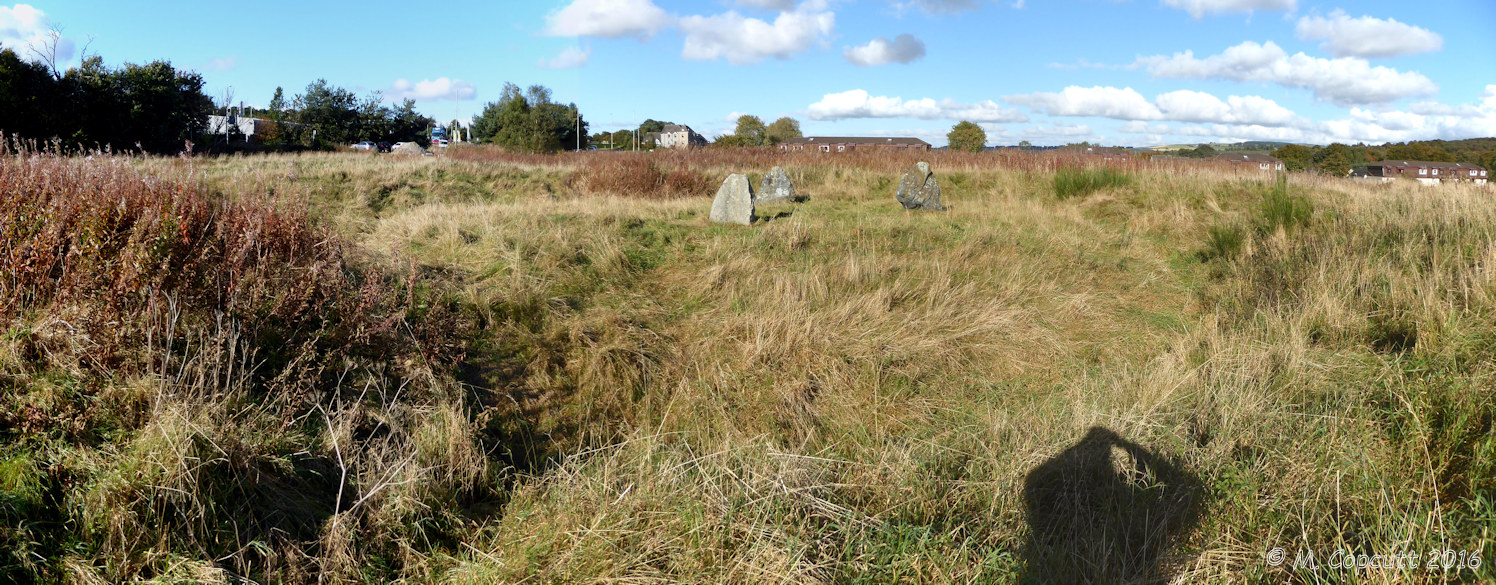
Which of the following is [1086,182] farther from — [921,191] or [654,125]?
[654,125]

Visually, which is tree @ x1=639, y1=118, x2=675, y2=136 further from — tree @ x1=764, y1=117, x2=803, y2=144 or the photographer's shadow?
the photographer's shadow

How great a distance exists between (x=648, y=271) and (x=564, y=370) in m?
2.19

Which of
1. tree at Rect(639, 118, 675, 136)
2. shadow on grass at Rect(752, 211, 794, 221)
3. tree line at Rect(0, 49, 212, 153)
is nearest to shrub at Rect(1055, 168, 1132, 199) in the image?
shadow on grass at Rect(752, 211, 794, 221)

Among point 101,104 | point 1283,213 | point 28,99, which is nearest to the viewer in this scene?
point 1283,213

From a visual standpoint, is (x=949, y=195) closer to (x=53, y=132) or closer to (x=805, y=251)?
(x=805, y=251)

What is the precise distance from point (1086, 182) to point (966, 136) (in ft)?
53.2

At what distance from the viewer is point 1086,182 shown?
40.1 feet

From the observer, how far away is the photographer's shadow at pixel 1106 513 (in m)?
2.86

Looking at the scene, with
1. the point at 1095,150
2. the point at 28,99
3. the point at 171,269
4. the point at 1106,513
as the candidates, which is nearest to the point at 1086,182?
the point at 1095,150

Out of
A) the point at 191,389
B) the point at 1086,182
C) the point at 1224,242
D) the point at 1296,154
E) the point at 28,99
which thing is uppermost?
the point at 28,99

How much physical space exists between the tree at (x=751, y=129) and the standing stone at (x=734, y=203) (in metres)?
24.5

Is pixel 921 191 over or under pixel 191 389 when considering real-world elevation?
over

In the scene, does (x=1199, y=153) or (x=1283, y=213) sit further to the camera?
(x=1199, y=153)

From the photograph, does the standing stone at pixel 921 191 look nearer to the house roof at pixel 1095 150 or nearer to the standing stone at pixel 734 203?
the standing stone at pixel 734 203
